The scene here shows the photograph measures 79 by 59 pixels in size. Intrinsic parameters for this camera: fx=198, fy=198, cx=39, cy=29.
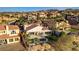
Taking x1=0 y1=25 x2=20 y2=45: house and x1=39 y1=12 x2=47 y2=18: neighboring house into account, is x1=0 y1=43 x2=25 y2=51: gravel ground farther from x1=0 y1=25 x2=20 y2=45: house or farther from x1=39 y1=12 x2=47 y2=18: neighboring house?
x1=39 y1=12 x2=47 y2=18: neighboring house

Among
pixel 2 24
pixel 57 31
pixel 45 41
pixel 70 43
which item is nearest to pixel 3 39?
pixel 2 24

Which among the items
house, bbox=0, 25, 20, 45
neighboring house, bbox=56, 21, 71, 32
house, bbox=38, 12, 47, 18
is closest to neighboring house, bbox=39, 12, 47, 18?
house, bbox=38, 12, 47, 18

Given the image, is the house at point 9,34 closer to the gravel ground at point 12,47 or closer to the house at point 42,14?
the gravel ground at point 12,47

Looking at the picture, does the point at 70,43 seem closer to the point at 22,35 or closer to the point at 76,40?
the point at 76,40

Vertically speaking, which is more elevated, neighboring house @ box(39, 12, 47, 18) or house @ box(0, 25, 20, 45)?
neighboring house @ box(39, 12, 47, 18)

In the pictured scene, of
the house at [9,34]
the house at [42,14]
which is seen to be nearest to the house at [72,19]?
the house at [42,14]

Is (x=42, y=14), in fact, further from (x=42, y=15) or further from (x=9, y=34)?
(x=9, y=34)
